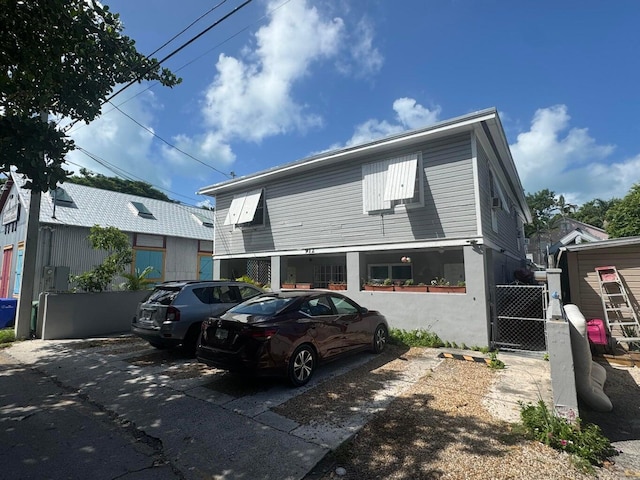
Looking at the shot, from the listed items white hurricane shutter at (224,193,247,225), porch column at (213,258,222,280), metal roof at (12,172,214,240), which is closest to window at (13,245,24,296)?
metal roof at (12,172,214,240)

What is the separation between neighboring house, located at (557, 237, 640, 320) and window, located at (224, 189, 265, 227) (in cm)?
975

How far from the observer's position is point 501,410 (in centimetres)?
445

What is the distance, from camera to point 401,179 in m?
9.04

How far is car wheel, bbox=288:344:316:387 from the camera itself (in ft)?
17.1

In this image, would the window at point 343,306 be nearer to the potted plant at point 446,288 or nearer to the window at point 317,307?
the window at point 317,307

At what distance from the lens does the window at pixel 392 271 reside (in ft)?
38.1

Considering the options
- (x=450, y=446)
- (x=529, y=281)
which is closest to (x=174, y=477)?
(x=450, y=446)

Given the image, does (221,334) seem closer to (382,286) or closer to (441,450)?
(441,450)

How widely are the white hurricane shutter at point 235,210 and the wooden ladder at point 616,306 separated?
11.4 m

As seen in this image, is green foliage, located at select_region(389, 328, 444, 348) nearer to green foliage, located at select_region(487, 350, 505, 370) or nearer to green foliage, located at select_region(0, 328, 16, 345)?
green foliage, located at select_region(487, 350, 505, 370)

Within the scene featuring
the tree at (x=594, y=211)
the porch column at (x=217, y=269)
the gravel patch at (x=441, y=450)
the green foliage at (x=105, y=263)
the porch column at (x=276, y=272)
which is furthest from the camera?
the tree at (x=594, y=211)

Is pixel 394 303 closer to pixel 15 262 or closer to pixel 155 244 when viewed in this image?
pixel 155 244

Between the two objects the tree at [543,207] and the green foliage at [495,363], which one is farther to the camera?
the tree at [543,207]

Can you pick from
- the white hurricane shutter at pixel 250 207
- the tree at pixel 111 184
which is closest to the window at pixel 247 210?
the white hurricane shutter at pixel 250 207
